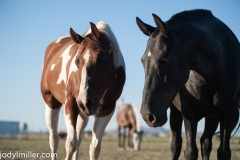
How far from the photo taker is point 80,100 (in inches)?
228

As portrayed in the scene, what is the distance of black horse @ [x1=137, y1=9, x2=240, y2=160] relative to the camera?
14.6ft

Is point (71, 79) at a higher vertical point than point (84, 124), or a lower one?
higher

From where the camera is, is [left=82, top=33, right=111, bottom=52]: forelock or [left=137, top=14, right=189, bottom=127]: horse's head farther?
[left=82, top=33, right=111, bottom=52]: forelock

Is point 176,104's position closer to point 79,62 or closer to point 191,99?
point 191,99

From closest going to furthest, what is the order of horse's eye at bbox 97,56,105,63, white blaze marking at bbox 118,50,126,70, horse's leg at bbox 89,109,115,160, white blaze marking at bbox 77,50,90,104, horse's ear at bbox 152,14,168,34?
horse's ear at bbox 152,14,168,34
white blaze marking at bbox 77,50,90,104
horse's eye at bbox 97,56,105,63
horse's leg at bbox 89,109,115,160
white blaze marking at bbox 118,50,126,70

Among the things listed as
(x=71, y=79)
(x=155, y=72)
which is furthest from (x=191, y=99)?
(x=71, y=79)

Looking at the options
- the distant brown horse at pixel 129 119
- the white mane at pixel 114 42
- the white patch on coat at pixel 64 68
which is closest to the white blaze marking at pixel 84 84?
the white mane at pixel 114 42

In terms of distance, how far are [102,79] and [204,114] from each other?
1546mm

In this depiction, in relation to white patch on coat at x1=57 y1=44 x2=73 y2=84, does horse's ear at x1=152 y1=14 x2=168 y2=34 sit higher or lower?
higher

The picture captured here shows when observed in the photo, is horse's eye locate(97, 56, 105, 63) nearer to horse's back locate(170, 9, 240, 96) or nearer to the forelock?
the forelock

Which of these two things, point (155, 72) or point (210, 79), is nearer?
point (155, 72)

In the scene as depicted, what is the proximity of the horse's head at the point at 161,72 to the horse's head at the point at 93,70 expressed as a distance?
4.66ft

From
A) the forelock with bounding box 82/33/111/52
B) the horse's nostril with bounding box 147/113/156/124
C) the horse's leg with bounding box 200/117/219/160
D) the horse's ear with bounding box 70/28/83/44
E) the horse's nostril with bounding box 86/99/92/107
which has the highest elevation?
the horse's ear with bounding box 70/28/83/44

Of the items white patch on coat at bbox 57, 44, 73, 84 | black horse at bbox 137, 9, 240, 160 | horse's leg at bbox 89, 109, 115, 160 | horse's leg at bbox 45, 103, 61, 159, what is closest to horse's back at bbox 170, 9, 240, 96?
black horse at bbox 137, 9, 240, 160
